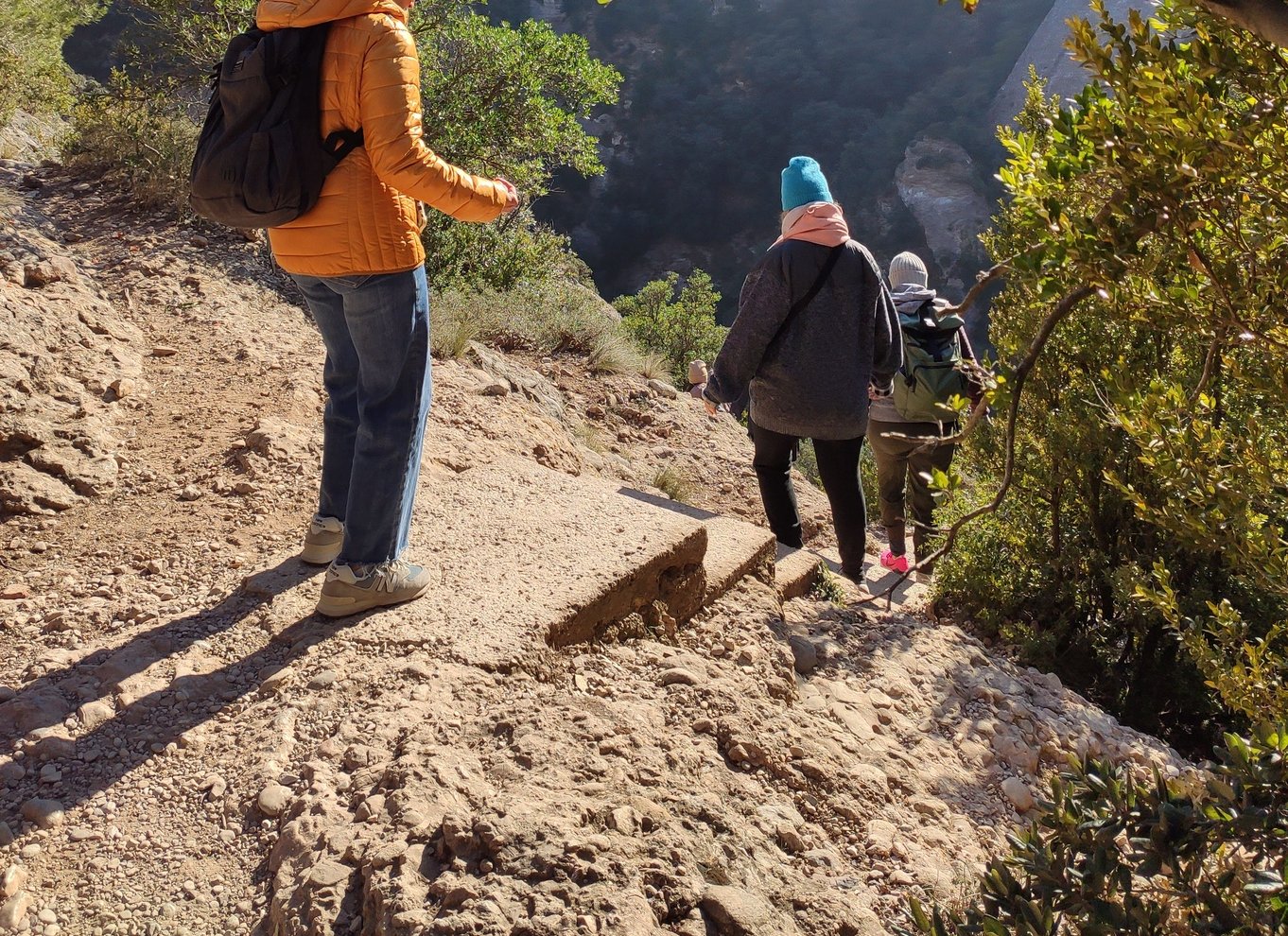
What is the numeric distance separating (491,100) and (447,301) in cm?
191

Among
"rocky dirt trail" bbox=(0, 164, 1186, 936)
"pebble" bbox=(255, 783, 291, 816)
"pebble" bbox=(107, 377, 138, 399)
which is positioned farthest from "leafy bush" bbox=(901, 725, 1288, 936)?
"pebble" bbox=(107, 377, 138, 399)

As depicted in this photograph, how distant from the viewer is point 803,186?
3332 millimetres

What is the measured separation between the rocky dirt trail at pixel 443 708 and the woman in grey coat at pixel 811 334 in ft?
1.57

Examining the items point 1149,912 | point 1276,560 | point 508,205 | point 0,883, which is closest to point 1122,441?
point 1276,560

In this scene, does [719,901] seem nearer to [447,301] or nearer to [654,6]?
[447,301]

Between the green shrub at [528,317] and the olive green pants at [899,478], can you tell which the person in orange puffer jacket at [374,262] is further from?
the green shrub at [528,317]

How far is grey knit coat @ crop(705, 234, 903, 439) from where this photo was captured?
3262 mm

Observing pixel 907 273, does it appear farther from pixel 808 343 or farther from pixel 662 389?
pixel 662 389

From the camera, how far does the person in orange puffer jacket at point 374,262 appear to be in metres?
2.15

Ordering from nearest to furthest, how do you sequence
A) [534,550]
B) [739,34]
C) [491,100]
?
1. [534,550]
2. [491,100]
3. [739,34]

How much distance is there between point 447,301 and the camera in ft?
20.3

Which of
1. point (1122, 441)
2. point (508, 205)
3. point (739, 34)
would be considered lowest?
point (1122, 441)

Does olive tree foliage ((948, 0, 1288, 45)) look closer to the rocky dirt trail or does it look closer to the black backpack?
the rocky dirt trail

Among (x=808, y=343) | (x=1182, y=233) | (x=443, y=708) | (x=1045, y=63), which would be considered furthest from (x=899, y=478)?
(x=1045, y=63)
